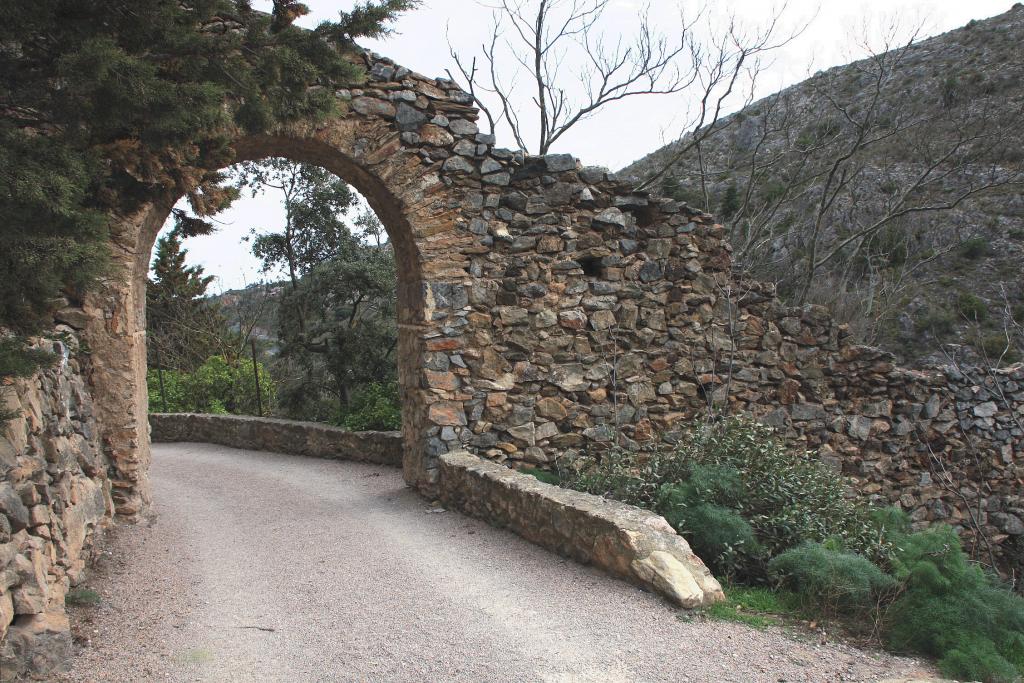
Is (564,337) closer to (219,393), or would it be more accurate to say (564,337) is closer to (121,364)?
(121,364)

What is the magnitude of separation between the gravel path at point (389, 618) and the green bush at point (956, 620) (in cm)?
21

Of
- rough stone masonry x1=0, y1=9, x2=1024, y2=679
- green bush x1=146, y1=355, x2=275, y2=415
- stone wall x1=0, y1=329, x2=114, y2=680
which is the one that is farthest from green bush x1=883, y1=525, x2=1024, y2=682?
green bush x1=146, y1=355, x2=275, y2=415

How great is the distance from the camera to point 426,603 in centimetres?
389

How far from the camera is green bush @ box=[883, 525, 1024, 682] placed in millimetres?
3184

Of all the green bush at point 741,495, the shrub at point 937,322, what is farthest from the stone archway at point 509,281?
the shrub at point 937,322

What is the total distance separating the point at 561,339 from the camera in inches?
274

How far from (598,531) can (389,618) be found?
51.9 inches

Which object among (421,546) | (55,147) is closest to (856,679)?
(421,546)

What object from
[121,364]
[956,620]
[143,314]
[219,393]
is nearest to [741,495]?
[956,620]

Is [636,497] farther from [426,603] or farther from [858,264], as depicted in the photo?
[858,264]

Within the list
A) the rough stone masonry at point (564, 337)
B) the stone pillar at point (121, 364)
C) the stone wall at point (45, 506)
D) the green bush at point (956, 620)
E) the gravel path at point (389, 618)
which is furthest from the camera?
the rough stone masonry at point (564, 337)

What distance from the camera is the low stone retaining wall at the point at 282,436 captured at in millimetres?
8797

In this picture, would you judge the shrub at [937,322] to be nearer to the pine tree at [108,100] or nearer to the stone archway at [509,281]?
the stone archway at [509,281]

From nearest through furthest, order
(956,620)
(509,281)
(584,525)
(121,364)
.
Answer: (956,620) < (584,525) < (121,364) < (509,281)
